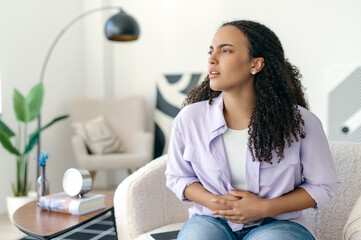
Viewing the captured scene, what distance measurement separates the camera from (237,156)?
48.4 inches

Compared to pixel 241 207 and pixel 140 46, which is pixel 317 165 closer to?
pixel 241 207

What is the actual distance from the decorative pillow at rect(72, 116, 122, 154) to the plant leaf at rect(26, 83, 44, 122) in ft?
2.59

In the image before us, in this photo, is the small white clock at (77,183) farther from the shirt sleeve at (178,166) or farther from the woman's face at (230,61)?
the woman's face at (230,61)

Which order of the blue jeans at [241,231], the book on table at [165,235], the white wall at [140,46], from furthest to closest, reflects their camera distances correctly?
the white wall at [140,46]
the book on table at [165,235]
the blue jeans at [241,231]

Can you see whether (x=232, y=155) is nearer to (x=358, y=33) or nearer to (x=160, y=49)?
(x=358, y=33)

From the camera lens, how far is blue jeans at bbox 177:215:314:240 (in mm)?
1099

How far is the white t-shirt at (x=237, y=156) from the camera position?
48.1 inches

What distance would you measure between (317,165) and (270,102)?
→ 0.24 m

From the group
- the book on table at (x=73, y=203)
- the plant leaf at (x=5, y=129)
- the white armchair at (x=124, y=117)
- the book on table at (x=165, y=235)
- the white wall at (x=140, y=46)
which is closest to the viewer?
the book on table at (x=165, y=235)

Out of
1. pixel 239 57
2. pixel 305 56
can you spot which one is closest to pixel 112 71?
pixel 305 56

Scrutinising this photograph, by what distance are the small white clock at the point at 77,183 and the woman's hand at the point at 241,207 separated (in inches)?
30.2

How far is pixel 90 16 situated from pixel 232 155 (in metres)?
3.42

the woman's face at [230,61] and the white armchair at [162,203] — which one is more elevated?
the woman's face at [230,61]

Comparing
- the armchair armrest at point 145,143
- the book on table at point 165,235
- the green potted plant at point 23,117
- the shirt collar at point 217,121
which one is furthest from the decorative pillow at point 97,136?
the shirt collar at point 217,121
